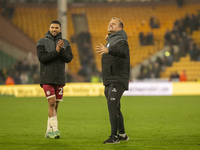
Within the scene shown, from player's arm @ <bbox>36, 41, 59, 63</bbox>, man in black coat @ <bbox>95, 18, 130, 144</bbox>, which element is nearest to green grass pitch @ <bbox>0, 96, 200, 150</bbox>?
man in black coat @ <bbox>95, 18, 130, 144</bbox>

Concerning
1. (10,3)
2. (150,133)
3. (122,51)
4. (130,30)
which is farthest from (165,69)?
(122,51)

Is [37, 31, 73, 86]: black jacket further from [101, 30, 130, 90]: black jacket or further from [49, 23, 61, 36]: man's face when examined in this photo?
[101, 30, 130, 90]: black jacket

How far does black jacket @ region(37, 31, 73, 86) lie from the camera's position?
294 inches

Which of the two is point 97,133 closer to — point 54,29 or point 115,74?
point 115,74

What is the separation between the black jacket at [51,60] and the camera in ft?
24.5

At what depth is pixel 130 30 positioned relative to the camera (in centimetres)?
3312

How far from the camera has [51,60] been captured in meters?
7.50

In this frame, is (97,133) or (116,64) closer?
(116,64)

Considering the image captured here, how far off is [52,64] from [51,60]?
102 mm

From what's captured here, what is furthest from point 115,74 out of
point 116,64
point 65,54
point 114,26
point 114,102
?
point 65,54

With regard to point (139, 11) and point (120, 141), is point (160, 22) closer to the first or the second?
point (139, 11)

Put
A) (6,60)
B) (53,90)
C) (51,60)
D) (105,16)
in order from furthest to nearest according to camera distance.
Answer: (105,16) → (6,60) → (53,90) → (51,60)

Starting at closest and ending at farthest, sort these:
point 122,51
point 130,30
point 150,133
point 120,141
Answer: point 122,51, point 120,141, point 150,133, point 130,30

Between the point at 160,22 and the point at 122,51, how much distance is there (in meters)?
27.1
